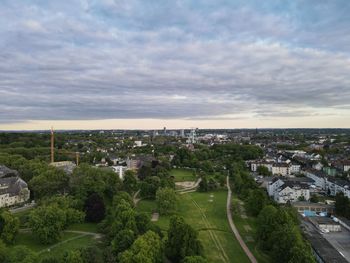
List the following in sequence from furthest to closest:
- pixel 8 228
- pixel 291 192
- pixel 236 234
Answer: pixel 291 192, pixel 236 234, pixel 8 228

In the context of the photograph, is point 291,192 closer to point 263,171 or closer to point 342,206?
point 342,206

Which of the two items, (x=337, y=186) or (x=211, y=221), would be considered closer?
(x=211, y=221)

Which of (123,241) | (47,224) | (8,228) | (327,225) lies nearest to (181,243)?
(123,241)

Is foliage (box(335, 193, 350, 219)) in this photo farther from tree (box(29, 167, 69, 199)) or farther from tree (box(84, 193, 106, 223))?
tree (box(29, 167, 69, 199))

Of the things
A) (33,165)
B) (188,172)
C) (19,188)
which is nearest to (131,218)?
(19,188)

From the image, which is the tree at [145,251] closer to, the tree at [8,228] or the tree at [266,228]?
the tree at [266,228]

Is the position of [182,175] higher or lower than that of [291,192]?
lower
